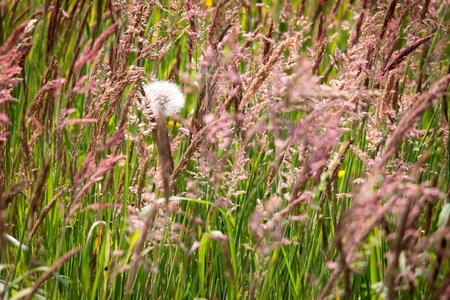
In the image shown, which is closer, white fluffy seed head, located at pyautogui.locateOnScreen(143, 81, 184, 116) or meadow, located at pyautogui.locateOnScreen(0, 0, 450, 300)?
meadow, located at pyautogui.locateOnScreen(0, 0, 450, 300)

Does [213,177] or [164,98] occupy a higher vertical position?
[164,98]

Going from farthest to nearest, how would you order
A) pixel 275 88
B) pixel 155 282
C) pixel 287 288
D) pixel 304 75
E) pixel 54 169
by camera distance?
pixel 54 169, pixel 287 288, pixel 155 282, pixel 275 88, pixel 304 75

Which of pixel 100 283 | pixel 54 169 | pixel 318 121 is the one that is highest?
pixel 318 121

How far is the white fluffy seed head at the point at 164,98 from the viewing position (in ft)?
6.86

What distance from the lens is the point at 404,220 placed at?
1.32m

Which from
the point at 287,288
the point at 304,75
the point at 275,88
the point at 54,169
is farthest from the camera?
the point at 54,169

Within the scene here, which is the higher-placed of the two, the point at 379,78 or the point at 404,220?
the point at 379,78

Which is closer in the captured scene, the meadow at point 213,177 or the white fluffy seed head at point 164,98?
the meadow at point 213,177

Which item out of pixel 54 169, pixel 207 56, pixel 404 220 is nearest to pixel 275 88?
pixel 207 56

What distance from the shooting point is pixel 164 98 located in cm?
212

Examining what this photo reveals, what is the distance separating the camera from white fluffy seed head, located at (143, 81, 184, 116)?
6.86 ft

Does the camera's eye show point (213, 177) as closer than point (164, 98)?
Yes

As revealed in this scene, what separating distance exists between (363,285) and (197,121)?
0.68 m

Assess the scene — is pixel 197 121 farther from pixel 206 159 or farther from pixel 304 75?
pixel 304 75
